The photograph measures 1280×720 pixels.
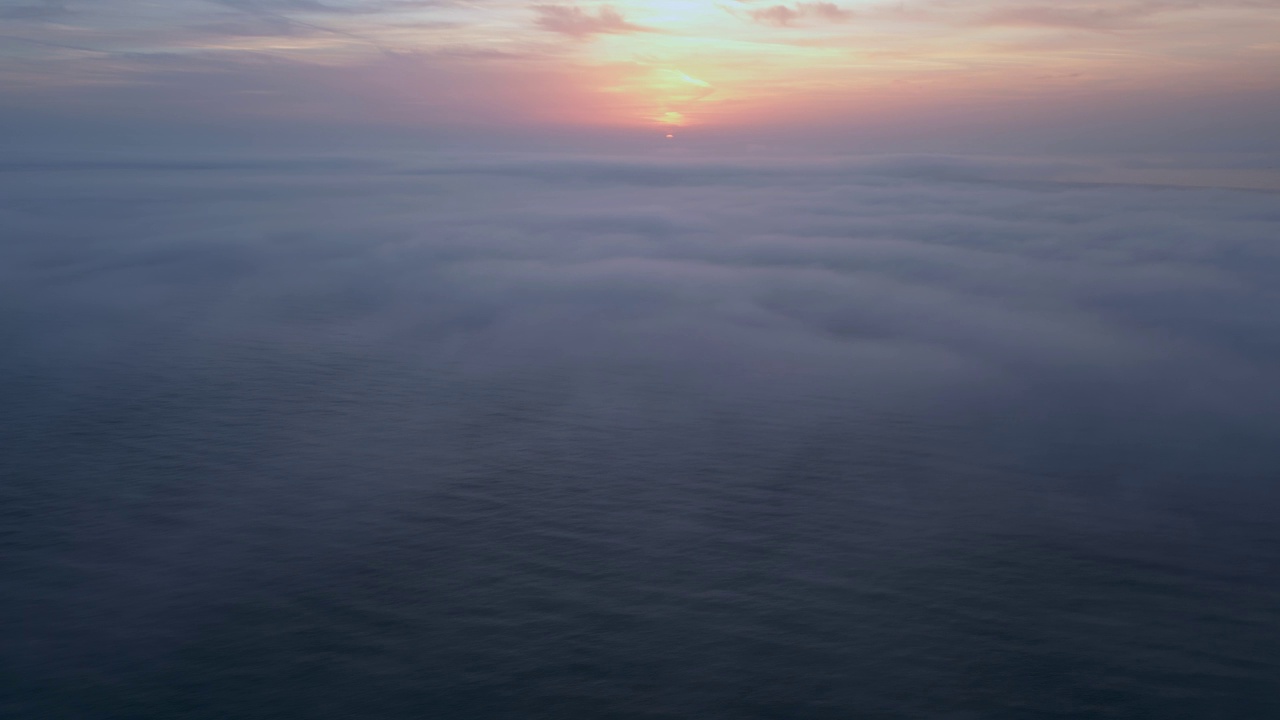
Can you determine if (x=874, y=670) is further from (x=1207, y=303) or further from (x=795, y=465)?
(x=1207, y=303)

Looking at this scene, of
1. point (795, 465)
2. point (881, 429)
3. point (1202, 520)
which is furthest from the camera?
point (881, 429)

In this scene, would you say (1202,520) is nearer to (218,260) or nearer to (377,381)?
(377,381)

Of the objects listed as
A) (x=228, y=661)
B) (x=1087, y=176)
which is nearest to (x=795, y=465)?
(x=228, y=661)

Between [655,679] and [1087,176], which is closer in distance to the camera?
[655,679]

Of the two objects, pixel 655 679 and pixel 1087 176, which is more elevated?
pixel 1087 176

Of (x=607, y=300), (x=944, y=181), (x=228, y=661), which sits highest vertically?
(x=944, y=181)

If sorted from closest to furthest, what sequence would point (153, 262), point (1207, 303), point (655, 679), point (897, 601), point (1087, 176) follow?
1. point (655, 679)
2. point (897, 601)
3. point (1207, 303)
4. point (153, 262)
5. point (1087, 176)

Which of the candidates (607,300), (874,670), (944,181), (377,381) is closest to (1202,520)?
(874,670)
